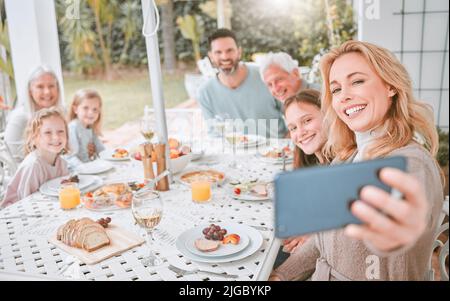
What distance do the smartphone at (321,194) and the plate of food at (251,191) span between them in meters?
0.88

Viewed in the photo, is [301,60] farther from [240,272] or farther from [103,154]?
[240,272]

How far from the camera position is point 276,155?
2.05m

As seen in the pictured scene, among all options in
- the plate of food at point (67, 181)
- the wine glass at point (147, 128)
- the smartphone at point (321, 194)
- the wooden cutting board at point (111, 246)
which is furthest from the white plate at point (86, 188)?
the smartphone at point (321, 194)

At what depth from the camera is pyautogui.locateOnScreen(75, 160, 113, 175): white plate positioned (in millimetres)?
1959

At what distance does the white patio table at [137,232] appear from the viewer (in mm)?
1134

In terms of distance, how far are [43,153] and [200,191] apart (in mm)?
781

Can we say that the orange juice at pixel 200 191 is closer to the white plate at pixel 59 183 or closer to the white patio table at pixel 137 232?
the white patio table at pixel 137 232

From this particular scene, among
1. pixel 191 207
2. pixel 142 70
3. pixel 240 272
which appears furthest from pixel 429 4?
pixel 142 70

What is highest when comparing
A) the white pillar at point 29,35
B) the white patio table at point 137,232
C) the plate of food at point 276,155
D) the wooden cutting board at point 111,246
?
the white pillar at point 29,35

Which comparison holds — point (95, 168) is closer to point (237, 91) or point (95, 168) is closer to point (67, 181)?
point (67, 181)

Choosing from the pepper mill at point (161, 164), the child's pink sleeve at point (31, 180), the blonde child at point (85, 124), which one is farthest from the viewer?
the blonde child at point (85, 124)

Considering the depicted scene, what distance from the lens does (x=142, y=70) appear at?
7852 mm
